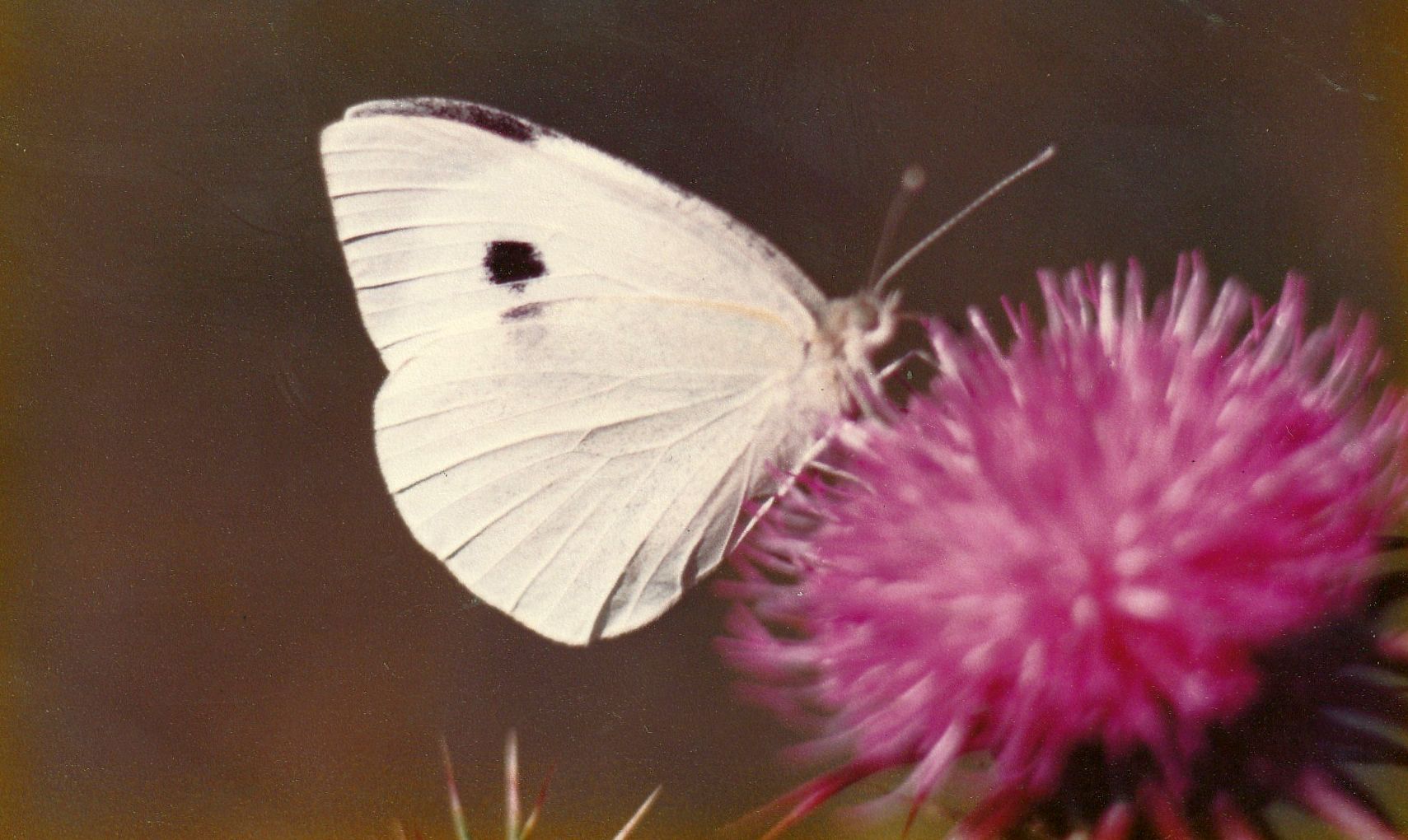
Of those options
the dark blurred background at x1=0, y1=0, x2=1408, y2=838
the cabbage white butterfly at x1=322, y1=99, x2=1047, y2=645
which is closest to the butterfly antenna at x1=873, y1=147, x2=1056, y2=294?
the cabbage white butterfly at x1=322, y1=99, x2=1047, y2=645

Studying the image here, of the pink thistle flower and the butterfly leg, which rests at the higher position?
the butterfly leg

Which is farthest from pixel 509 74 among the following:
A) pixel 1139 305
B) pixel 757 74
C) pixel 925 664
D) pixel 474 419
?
pixel 925 664

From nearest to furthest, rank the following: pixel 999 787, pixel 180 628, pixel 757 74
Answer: pixel 999 787, pixel 757 74, pixel 180 628

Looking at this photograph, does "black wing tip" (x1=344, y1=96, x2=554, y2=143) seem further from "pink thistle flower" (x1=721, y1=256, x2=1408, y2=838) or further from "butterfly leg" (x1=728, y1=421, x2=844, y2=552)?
"pink thistle flower" (x1=721, y1=256, x2=1408, y2=838)

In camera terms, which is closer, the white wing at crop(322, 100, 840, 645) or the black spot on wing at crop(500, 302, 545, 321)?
the white wing at crop(322, 100, 840, 645)

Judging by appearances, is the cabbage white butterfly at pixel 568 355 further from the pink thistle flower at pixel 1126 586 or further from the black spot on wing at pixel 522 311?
the pink thistle flower at pixel 1126 586

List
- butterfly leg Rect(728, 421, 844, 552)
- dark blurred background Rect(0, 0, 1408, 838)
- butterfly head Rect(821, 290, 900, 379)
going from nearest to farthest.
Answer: butterfly leg Rect(728, 421, 844, 552) < butterfly head Rect(821, 290, 900, 379) < dark blurred background Rect(0, 0, 1408, 838)

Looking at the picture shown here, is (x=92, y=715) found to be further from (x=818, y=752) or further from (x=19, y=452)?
(x=818, y=752)
